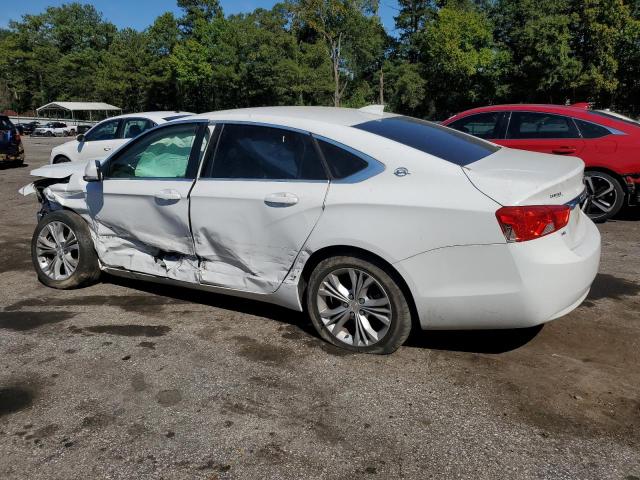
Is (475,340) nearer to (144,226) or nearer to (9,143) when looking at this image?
(144,226)

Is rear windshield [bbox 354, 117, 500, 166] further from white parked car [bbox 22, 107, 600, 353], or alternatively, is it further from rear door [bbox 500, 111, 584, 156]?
rear door [bbox 500, 111, 584, 156]

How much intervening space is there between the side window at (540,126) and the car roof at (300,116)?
416 centimetres

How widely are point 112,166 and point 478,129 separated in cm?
543

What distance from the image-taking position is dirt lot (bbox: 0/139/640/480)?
262 centimetres

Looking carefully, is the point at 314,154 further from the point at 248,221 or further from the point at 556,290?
the point at 556,290

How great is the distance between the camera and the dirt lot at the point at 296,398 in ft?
8.59

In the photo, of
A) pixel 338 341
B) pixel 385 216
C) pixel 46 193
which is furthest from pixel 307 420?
pixel 46 193

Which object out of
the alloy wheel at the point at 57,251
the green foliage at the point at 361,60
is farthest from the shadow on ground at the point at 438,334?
the green foliage at the point at 361,60

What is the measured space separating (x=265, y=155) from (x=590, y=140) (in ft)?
17.3

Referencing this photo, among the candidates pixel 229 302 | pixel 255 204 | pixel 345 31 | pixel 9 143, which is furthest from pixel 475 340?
pixel 345 31

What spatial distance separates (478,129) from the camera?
820cm

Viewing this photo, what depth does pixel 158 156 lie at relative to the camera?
181 inches

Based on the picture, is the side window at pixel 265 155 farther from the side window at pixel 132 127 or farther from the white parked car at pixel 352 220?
the side window at pixel 132 127

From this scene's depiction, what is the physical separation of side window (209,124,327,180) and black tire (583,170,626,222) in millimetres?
4985
